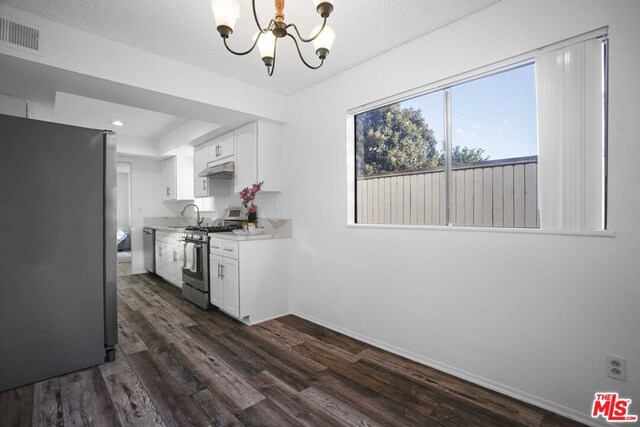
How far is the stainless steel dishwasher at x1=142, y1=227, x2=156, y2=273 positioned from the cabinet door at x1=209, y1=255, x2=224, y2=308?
8.48 feet

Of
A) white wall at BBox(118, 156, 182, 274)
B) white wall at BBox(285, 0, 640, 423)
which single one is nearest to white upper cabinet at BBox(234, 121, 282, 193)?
white wall at BBox(285, 0, 640, 423)

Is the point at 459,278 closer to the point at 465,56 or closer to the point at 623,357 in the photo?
the point at 623,357

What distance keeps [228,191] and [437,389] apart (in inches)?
147

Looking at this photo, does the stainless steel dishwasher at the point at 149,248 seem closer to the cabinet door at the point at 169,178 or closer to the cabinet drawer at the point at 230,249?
the cabinet door at the point at 169,178

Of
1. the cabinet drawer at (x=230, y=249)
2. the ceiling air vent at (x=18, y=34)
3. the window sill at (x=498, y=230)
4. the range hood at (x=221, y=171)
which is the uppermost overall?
the ceiling air vent at (x=18, y=34)

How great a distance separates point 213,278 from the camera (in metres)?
3.54

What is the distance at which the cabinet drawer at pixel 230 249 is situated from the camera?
3.17 meters

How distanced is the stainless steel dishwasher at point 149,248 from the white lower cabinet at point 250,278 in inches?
102

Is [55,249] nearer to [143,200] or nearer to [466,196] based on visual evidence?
[466,196]

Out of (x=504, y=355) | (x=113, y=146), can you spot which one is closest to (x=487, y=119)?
(x=504, y=355)

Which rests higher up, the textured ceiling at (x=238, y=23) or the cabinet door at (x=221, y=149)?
the textured ceiling at (x=238, y=23)

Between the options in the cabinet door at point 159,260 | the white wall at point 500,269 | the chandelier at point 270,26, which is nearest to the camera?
the chandelier at point 270,26

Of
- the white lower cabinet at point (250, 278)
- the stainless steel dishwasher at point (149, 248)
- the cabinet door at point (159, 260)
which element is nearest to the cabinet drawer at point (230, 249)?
the white lower cabinet at point (250, 278)

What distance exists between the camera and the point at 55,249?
86.4 inches
